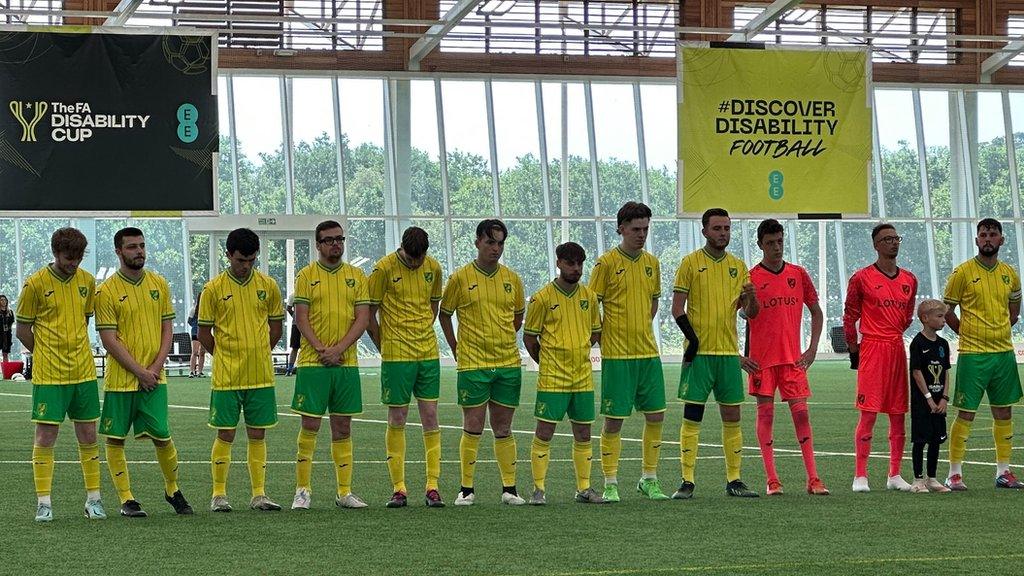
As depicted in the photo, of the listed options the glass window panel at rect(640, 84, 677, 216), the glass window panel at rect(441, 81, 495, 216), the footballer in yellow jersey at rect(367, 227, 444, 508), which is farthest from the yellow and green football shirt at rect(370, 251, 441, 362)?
the glass window panel at rect(640, 84, 677, 216)

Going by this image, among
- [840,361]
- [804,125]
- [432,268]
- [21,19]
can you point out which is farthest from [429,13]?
[432,268]

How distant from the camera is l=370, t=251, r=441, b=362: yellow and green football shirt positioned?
852 centimetres

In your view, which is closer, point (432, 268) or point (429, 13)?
point (432, 268)

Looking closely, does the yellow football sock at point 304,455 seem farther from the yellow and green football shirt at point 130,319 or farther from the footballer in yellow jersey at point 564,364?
the footballer in yellow jersey at point 564,364

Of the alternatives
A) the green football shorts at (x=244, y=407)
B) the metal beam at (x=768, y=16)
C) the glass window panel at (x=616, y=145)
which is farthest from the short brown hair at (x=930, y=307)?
the glass window panel at (x=616, y=145)

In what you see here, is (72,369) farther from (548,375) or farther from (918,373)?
(918,373)

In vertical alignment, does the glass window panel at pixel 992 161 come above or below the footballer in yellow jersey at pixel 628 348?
above

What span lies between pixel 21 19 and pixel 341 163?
23.3ft

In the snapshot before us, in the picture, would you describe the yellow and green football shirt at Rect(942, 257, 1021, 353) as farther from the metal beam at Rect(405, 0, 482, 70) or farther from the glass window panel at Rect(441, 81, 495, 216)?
the glass window panel at Rect(441, 81, 495, 216)

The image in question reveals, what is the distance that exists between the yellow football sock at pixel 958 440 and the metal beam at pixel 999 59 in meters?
24.0

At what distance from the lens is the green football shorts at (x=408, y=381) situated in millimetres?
8484

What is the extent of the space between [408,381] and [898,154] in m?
27.4

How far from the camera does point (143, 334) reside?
8.05 m

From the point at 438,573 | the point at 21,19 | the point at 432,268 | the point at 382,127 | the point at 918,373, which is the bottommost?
the point at 438,573
